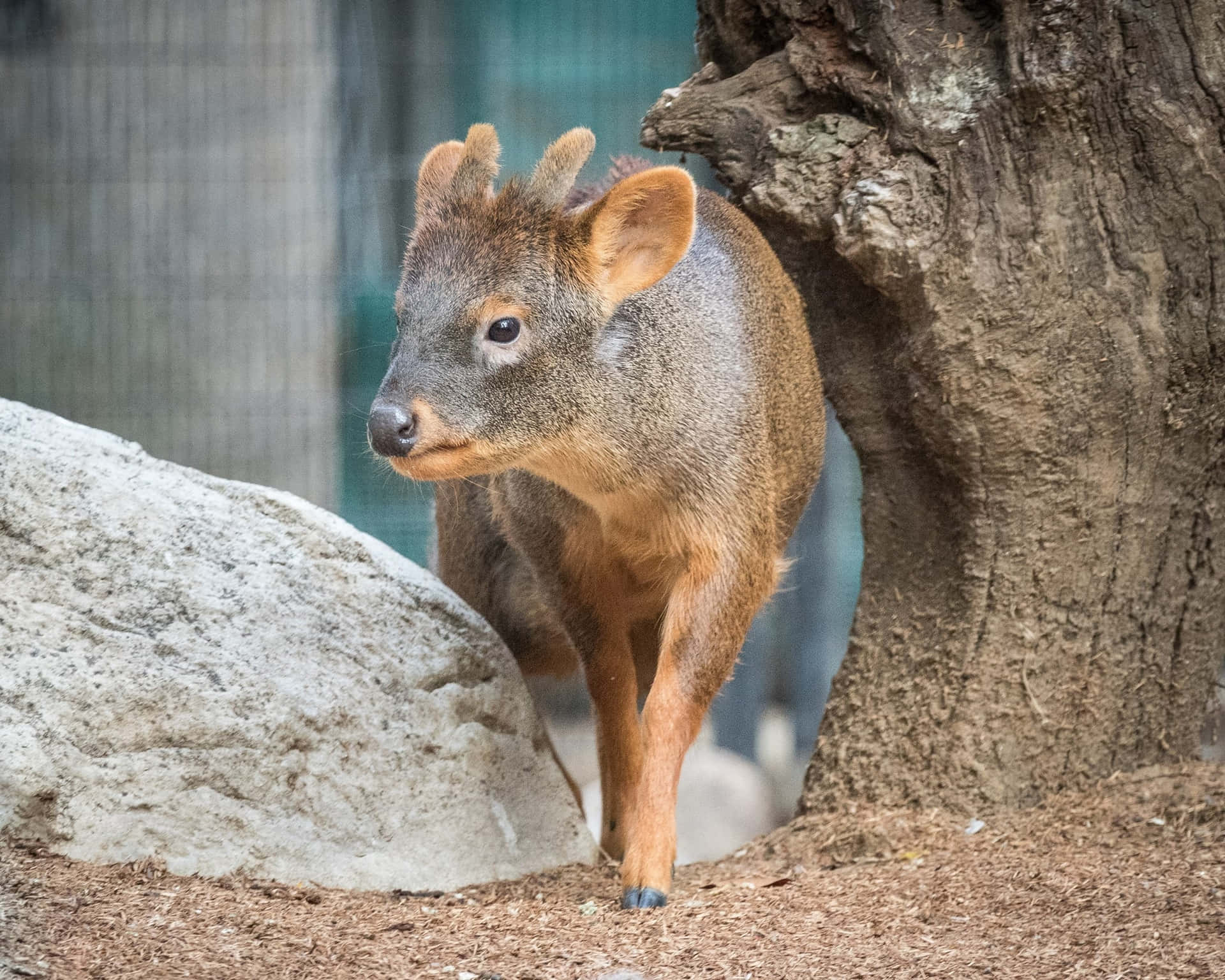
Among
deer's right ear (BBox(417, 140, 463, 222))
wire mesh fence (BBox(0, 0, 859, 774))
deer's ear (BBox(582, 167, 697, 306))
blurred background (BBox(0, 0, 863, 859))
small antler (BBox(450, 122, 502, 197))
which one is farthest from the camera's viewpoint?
wire mesh fence (BBox(0, 0, 859, 774))

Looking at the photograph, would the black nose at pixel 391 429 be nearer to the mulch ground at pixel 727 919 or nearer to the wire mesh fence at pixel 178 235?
the mulch ground at pixel 727 919

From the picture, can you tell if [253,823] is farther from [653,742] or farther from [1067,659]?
[1067,659]

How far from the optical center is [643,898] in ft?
12.9

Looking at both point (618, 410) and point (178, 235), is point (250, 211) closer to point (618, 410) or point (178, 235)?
point (178, 235)

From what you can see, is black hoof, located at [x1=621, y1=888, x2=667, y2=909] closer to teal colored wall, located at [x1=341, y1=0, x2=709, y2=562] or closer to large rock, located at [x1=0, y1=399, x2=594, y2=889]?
large rock, located at [x1=0, y1=399, x2=594, y2=889]

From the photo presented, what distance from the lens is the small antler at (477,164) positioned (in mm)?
4238

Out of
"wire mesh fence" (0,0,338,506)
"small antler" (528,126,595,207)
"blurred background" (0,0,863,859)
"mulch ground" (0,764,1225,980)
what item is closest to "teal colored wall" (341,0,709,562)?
"blurred background" (0,0,863,859)

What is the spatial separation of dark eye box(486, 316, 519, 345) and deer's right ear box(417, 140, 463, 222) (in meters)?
0.56

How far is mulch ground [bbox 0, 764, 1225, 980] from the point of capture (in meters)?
3.05

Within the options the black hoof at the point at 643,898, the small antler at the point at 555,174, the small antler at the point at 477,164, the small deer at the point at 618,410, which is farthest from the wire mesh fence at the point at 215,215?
the black hoof at the point at 643,898

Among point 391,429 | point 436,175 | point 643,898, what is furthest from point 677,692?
point 436,175

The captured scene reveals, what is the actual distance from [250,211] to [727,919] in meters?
6.43

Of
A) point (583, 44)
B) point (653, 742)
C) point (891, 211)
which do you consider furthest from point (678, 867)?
point (583, 44)

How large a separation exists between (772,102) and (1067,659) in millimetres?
2219
